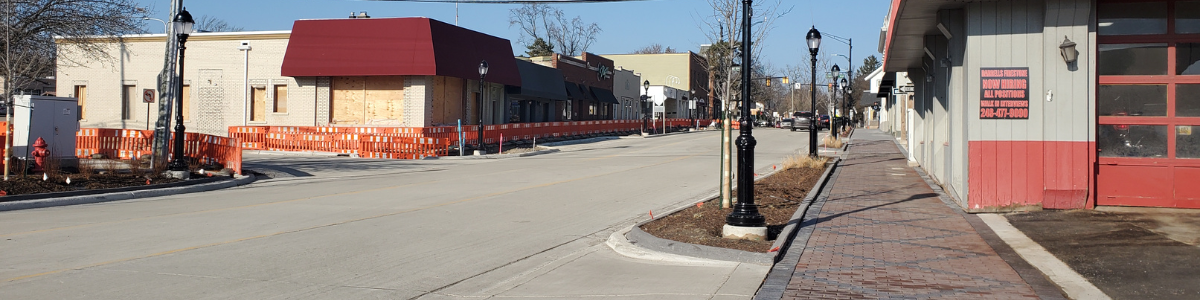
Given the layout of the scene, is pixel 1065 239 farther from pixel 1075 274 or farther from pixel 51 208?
pixel 51 208

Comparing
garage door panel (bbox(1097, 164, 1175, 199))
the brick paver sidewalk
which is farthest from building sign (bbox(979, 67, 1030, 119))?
the brick paver sidewalk

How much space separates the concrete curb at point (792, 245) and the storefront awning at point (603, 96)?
43.0m

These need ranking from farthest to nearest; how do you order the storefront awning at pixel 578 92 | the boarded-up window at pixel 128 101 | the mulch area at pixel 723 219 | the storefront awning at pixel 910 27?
the storefront awning at pixel 578 92, the boarded-up window at pixel 128 101, the storefront awning at pixel 910 27, the mulch area at pixel 723 219

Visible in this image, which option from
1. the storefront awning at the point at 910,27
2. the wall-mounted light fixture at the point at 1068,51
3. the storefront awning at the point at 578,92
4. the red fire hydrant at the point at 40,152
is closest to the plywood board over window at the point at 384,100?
the storefront awning at the point at 578,92

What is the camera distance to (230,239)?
9.62 m

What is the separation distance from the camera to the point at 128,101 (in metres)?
38.7

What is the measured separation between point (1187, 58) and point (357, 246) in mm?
10680

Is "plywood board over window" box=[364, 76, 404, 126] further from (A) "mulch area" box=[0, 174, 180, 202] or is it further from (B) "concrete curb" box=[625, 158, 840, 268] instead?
(B) "concrete curb" box=[625, 158, 840, 268]

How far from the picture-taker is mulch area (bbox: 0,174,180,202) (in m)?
13.9

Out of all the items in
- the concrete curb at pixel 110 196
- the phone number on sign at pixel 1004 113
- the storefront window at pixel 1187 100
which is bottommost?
the concrete curb at pixel 110 196

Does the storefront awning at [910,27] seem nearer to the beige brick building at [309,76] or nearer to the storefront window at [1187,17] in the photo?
the storefront window at [1187,17]

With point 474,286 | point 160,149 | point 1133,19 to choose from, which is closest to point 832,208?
point 1133,19

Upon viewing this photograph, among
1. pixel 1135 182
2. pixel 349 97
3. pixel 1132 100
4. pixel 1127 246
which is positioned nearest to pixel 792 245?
pixel 1127 246

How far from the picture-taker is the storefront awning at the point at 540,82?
143 ft
